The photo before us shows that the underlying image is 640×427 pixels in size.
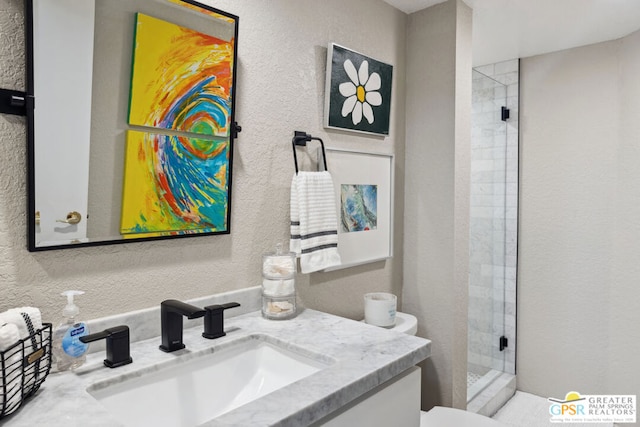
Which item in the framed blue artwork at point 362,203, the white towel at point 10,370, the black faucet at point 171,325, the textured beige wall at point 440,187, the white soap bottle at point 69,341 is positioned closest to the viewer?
the white towel at point 10,370

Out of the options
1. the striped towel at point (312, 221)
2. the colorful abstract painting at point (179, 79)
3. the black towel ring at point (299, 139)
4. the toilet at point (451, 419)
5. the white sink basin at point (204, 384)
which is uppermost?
the colorful abstract painting at point (179, 79)

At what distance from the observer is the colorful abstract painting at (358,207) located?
1909mm

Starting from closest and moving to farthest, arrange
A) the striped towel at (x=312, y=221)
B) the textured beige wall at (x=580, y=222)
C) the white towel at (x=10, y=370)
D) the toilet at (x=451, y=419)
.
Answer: the white towel at (x=10, y=370) → the striped towel at (x=312, y=221) → the toilet at (x=451, y=419) → the textured beige wall at (x=580, y=222)

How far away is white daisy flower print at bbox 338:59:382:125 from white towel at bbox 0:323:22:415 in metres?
1.41

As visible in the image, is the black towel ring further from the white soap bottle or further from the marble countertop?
the white soap bottle

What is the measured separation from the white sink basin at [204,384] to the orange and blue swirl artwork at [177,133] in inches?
15.2

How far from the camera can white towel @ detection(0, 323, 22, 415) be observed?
2.51 feet

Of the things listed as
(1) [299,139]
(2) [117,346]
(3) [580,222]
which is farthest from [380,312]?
(3) [580,222]

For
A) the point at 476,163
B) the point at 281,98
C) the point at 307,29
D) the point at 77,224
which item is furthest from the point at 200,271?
the point at 476,163

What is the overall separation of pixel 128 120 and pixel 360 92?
107 centimetres

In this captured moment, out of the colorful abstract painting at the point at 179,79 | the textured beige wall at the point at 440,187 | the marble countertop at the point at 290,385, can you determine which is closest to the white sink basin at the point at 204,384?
the marble countertop at the point at 290,385
